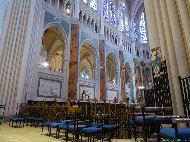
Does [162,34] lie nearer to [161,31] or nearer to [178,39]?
[161,31]

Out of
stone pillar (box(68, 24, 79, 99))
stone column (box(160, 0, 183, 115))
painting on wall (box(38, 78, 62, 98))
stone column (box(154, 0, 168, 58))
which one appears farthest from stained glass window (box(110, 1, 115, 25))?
stone column (box(160, 0, 183, 115))

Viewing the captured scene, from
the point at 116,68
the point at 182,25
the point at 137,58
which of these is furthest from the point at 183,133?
the point at 137,58

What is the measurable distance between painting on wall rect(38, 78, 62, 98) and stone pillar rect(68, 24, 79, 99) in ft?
3.20

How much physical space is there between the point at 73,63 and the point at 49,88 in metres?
3.03

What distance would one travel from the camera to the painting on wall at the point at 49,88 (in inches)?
510

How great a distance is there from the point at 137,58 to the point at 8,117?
19.8m

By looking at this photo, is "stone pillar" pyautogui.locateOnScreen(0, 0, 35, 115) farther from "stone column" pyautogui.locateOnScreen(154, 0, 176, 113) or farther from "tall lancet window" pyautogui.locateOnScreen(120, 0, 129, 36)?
"tall lancet window" pyautogui.locateOnScreen(120, 0, 129, 36)

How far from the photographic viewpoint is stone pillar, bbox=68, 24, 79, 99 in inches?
584

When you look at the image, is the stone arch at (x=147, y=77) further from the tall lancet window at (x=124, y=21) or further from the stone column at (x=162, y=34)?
the stone column at (x=162, y=34)

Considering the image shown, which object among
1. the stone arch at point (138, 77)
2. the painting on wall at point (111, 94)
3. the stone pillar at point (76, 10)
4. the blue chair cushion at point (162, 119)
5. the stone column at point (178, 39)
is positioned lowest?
the blue chair cushion at point (162, 119)

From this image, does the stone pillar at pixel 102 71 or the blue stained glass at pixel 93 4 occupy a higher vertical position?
the blue stained glass at pixel 93 4

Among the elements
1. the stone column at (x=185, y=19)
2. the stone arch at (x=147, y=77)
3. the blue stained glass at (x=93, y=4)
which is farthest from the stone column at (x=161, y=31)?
the stone arch at (x=147, y=77)

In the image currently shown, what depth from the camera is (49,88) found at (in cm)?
1366

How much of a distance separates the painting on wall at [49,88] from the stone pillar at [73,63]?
98cm
